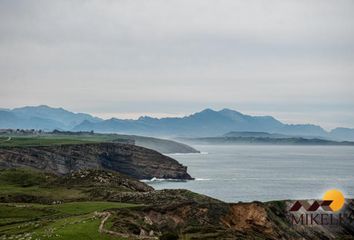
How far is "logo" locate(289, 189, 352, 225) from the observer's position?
68.0 m

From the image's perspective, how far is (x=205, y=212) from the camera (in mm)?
60188

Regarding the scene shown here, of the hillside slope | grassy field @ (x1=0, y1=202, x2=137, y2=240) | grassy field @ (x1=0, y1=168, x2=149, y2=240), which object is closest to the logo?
the hillside slope

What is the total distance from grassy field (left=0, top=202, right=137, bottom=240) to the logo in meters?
24.7

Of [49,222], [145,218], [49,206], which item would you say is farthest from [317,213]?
[49,206]

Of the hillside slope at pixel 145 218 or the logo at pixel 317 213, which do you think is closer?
the hillside slope at pixel 145 218

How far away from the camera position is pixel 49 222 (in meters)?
54.5

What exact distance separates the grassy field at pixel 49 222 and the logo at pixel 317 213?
81.0 ft

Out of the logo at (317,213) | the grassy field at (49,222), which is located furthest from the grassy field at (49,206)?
the logo at (317,213)

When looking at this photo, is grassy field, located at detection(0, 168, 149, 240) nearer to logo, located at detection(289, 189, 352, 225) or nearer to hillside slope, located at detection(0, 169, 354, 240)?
hillside slope, located at detection(0, 169, 354, 240)

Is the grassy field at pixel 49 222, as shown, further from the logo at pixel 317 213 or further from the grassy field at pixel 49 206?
the logo at pixel 317 213

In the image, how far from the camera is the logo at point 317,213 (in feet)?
223

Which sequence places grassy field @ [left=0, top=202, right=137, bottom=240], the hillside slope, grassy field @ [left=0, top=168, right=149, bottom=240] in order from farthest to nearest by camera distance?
the hillside slope
grassy field @ [left=0, top=168, right=149, bottom=240]
grassy field @ [left=0, top=202, right=137, bottom=240]

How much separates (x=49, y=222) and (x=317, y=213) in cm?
3463

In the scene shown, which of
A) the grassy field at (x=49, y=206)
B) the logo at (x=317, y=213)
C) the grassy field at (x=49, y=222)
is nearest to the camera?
the grassy field at (x=49, y=222)
